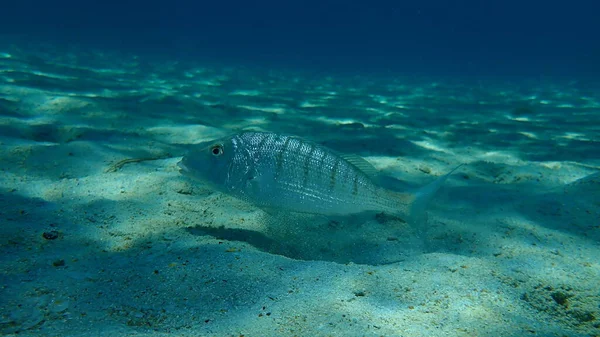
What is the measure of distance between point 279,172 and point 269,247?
0.68m

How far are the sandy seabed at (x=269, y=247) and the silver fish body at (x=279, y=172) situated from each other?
45cm

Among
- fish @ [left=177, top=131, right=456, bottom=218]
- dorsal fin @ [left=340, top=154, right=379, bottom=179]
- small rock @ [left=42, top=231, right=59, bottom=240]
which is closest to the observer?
small rock @ [left=42, top=231, right=59, bottom=240]

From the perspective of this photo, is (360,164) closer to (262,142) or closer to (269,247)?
(262,142)

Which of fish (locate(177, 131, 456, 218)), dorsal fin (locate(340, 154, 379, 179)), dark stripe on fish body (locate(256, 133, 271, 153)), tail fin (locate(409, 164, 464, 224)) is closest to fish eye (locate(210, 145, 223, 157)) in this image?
fish (locate(177, 131, 456, 218))

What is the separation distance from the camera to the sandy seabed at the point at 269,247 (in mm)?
1831

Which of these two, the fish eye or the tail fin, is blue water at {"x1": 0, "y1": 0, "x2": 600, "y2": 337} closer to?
the tail fin

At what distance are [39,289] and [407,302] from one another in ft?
7.06

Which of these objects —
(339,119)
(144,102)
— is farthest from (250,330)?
(144,102)

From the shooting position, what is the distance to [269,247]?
290 cm

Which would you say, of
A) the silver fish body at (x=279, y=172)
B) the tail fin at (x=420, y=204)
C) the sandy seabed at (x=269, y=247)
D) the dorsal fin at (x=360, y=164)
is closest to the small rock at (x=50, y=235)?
the sandy seabed at (x=269, y=247)

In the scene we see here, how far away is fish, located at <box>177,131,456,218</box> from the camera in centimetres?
280

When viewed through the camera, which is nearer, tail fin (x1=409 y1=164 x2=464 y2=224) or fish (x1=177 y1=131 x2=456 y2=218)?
fish (x1=177 y1=131 x2=456 y2=218)

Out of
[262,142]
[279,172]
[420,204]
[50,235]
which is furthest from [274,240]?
[50,235]

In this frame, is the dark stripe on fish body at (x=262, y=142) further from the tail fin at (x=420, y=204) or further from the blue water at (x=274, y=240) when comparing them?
the tail fin at (x=420, y=204)
